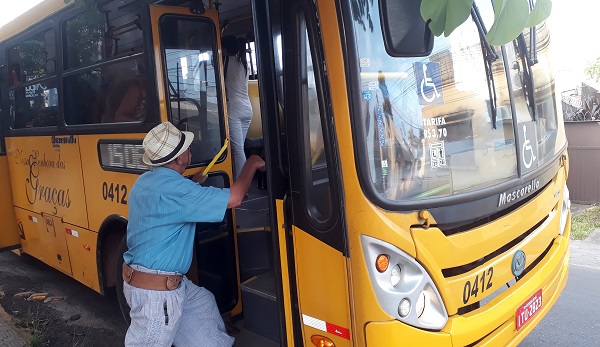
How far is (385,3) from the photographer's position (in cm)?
219

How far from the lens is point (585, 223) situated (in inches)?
273

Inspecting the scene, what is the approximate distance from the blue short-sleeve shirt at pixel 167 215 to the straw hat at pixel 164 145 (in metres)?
0.06

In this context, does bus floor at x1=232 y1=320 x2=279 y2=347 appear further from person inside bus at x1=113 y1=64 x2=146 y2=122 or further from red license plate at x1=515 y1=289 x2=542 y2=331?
person inside bus at x1=113 y1=64 x2=146 y2=122

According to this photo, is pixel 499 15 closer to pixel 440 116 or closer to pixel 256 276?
pixel 440 116

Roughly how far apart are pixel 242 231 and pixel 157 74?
49.2 inches

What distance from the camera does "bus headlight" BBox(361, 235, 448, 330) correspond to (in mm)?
2131

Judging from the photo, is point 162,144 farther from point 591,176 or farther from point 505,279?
point 591,176

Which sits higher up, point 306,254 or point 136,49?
point 136,49

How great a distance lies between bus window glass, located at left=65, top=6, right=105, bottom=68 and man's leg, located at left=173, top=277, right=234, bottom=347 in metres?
1.88

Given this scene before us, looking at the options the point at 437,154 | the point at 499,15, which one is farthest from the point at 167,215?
the point at 499,15

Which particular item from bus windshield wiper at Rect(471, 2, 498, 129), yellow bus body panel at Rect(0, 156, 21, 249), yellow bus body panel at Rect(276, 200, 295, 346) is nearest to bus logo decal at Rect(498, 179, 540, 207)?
bus windshield wiper at Rect(471, 2, 498, 129)

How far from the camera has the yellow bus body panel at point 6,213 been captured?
5395 mm

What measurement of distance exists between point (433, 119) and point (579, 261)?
420cm

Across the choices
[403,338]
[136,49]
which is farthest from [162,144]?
[403,338]
